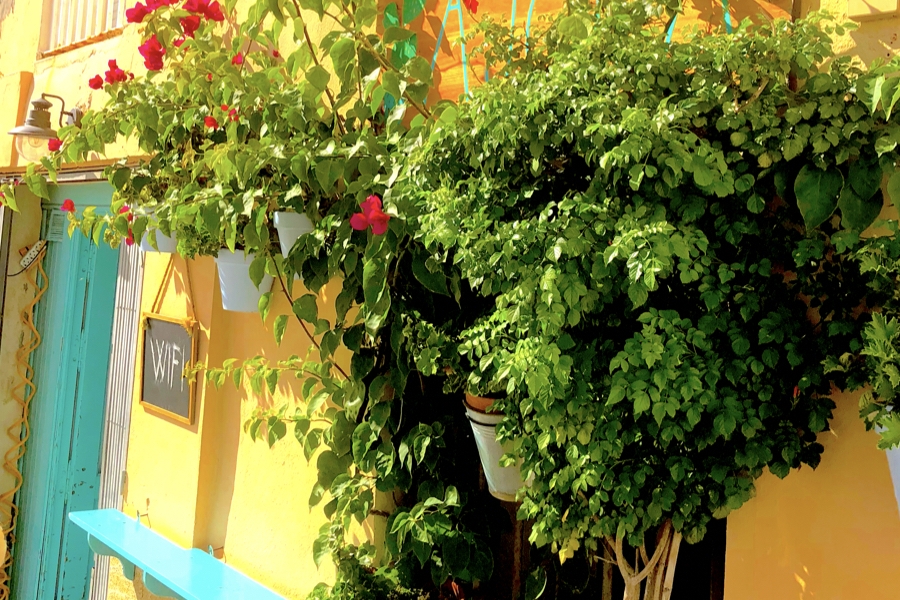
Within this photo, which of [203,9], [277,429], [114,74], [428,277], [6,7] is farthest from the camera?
[6,7]

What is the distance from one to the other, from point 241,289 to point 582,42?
1.49 meters

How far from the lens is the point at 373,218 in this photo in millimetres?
1803

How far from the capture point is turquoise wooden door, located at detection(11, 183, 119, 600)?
4363 mm

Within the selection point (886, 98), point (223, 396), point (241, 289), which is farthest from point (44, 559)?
point (886, 98)

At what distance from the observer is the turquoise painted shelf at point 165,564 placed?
273 cm

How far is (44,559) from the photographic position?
174 inches

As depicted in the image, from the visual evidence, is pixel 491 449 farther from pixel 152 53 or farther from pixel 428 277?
pixel 152 53

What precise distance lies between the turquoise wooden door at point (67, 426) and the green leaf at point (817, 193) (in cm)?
376

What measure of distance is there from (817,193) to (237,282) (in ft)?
5.87

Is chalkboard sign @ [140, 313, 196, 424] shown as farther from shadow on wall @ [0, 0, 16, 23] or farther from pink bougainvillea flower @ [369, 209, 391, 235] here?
shadow on wall @ [0, 0, 16, 23]

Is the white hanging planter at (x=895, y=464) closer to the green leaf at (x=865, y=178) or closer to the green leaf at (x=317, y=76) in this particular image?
the green leaf at (x=865, y=178)

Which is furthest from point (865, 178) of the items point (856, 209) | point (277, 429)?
point (277, 429)

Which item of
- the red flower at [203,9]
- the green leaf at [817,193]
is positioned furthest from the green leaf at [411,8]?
the green leaf at [817,193]

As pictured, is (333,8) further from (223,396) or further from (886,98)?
(886,98)
